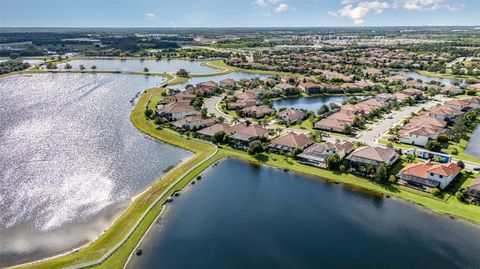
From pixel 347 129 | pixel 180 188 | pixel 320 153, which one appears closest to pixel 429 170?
pixel 320 153

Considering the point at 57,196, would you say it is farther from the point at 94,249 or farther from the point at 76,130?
the point at 76,130

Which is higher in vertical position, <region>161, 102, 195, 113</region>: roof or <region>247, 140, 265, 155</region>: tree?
<region>161, 102, 195, 113</region>: roof

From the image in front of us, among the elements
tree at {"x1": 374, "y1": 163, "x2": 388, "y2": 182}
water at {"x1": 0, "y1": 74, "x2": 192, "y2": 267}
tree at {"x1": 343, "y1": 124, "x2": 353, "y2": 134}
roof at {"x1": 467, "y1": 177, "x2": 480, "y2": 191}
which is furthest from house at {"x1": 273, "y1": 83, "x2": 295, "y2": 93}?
roof at {"x1": 467, "y1": 177, "x2": 480, "y2": 191}

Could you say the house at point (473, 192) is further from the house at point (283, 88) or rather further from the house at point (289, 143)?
the house at point (283, 88)

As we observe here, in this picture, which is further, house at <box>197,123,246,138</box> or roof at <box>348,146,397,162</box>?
house at <box>197,123,246,138</box>

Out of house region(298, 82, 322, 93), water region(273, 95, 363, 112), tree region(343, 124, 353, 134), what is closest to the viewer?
tree region(343, 124, 353, 134)

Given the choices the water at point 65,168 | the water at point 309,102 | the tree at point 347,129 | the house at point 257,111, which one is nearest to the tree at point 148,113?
the water at point 65,168

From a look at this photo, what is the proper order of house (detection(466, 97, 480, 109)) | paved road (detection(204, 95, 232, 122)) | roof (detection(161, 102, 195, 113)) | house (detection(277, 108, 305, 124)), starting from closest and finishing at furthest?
house (detection(277, 108, 305, 124))
roof (detection(161, 102, 195, 113))
paved road (detection(204, 95, 232, 122))
house (detection(466, 97, 480, 109))

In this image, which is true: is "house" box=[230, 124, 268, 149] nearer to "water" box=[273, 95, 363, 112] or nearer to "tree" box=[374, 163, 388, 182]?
"tree" box=[374, 163, 388, 182]
